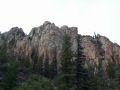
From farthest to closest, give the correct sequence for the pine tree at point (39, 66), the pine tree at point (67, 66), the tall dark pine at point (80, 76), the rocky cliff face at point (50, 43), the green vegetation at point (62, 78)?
the rocky cliff face at point (50, 43) → the pine tree at point (39, 66) → the pine tree at point (67, 66) → the tall dark pine at point (80, 76) → the green vegetation at point (62, 78)

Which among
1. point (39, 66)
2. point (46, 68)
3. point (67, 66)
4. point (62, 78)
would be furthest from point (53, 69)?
point (62, 78)

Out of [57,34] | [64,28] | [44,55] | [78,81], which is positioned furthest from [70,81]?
[64,28]

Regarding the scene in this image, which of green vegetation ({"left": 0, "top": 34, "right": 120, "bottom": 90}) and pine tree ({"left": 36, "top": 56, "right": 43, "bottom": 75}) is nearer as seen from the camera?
green vegetation ({"left": 0, "top": 34, "right": 120, "bottom": 90})

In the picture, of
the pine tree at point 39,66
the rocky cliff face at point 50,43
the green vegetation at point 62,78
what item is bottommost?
the green vegetation at point 62,78

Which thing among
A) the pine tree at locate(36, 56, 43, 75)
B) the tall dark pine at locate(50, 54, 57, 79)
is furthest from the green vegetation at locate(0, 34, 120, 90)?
the tall dark pine at locate(50, 54, 57, 79)

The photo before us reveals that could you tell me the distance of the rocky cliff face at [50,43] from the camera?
9781 cm

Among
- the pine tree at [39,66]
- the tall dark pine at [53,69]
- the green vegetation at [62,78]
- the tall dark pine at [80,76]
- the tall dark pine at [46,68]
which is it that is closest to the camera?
the green vegetation at [62,78]

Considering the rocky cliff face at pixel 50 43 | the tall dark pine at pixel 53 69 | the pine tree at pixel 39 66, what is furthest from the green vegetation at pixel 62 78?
the rocky cliff face at pixel 50 43

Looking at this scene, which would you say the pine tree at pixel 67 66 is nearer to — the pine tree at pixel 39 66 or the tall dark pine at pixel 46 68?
the pine tree at pixel 39 66

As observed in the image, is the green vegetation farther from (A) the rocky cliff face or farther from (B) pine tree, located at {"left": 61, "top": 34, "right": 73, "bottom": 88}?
(A) the rocky cliff face

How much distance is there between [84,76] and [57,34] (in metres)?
40.9

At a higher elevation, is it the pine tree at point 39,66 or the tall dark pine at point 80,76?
the pine tree at point 39,66

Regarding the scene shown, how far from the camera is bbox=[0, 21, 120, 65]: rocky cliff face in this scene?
97.8 m

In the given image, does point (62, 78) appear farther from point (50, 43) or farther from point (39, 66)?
point (50, 43)
